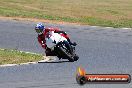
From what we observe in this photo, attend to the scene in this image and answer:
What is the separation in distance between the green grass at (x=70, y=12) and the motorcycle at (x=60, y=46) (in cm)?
4084

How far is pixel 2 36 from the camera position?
1714 inches

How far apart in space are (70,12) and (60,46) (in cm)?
5218

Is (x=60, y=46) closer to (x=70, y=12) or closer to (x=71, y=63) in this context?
(x=71, y=63)

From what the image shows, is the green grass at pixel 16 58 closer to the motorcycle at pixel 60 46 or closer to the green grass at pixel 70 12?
the motorcycle at pixel 60 46

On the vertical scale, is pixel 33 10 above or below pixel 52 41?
below

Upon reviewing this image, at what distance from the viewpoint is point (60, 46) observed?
11852 mm

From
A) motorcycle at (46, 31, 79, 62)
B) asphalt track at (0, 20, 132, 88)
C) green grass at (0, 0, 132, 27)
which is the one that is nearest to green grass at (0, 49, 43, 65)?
asphalt track at (0, 20, 132, 88)

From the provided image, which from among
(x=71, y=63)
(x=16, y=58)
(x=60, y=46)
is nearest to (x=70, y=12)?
(x=16, y=58)

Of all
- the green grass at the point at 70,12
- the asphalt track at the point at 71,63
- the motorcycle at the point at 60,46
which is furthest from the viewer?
the green grass at the point at 70,12

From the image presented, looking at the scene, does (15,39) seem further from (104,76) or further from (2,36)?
(104,76)

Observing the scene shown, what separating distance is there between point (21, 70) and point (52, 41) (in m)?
14.5

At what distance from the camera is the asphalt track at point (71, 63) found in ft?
73.7

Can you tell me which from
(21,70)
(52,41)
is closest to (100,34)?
(21,70)

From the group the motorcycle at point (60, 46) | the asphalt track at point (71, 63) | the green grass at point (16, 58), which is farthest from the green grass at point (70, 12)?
the motorcycle at point (60, 46)
